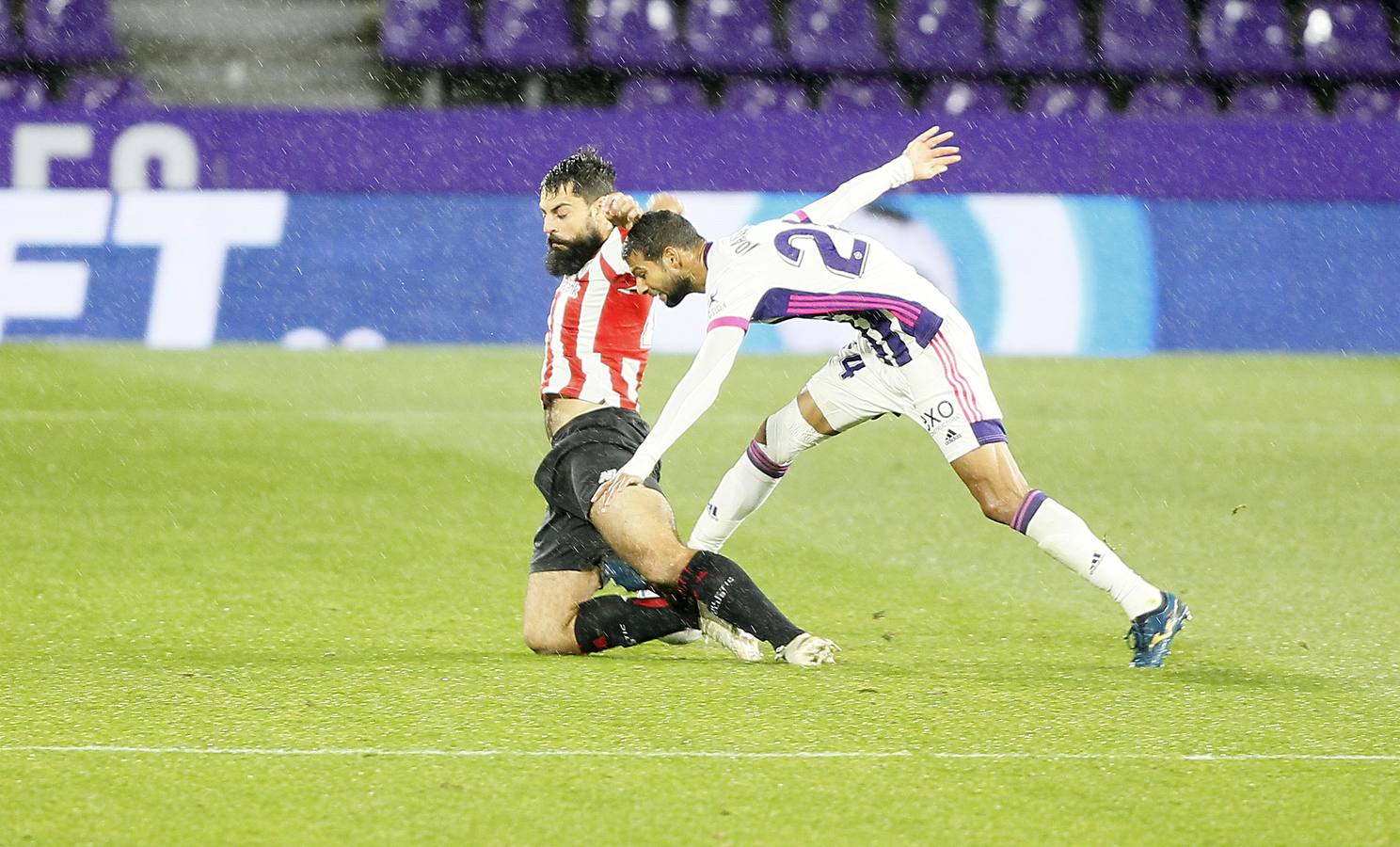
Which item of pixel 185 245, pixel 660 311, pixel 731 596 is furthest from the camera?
pixel 660 311

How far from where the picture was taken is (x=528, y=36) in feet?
56.5

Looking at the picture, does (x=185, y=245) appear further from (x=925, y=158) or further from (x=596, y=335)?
(x=925, y=158)

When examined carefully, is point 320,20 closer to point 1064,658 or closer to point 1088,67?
point 1088,67

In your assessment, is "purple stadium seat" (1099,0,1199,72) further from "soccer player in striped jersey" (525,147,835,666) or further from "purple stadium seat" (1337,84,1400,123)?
"soccer player in striped jersey" (525,147,835,666)

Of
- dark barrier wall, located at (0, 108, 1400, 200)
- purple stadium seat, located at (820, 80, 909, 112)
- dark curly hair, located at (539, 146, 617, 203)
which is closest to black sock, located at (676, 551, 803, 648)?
dark curly hair, located at (539, 146, 617, 203)

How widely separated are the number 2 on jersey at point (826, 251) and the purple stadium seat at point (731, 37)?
1243 centimetres

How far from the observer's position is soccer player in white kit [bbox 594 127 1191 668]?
516 cm

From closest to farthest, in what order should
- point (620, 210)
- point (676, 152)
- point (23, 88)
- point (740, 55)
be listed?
point (620, 210) → point (676, 152) → point (23, 88) → point (740, 55)

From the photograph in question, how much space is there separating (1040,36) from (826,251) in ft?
43.7

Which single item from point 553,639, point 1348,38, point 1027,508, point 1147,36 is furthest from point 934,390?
point 1348,38

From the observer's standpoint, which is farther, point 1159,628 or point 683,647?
point 683,647

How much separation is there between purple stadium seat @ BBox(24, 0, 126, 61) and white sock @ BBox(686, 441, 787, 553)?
1262cm

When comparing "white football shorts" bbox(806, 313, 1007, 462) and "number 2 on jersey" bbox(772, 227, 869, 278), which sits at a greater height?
"number 2 on jersey" bbox(772, 227, 869, 278)

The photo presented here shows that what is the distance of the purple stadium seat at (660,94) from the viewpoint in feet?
56.5
